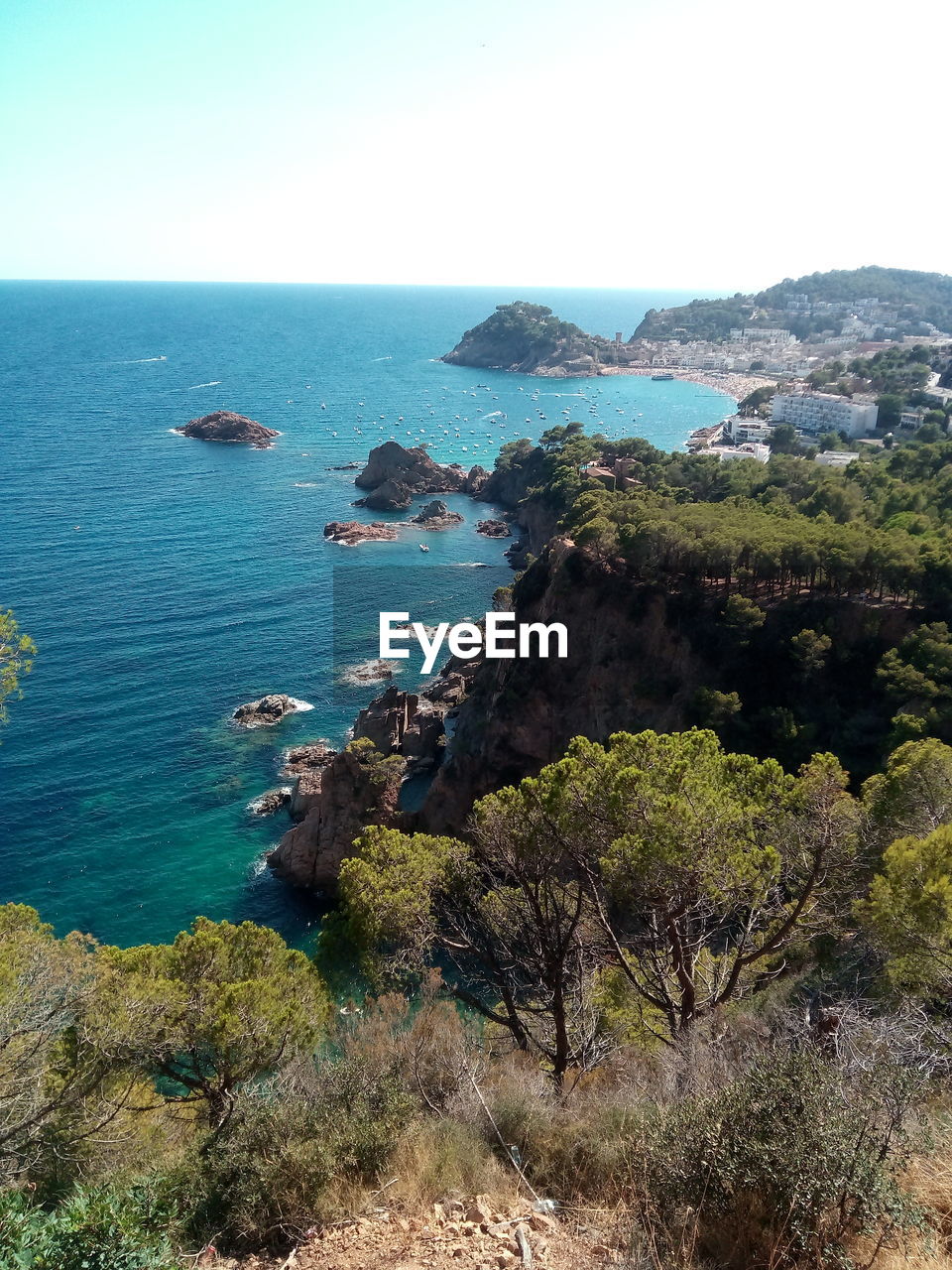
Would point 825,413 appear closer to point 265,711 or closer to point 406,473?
point 406,473

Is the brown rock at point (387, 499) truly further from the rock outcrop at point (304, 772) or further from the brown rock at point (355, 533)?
the rock outcrop at point (304, 772)

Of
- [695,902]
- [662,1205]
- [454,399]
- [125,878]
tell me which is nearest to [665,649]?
[695,902]

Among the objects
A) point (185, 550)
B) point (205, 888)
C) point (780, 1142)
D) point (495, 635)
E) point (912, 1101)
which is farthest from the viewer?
point (185, 550)

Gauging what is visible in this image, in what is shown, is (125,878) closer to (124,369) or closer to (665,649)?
(665,649)

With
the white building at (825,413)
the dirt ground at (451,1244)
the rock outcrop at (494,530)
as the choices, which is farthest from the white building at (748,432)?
the dirt ground at (451,1244)

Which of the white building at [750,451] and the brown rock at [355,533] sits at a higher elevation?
the white building at [750,451]

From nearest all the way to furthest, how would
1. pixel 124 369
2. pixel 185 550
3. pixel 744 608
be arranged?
pixel 744 608
pixel 185 550
pixel 124 369
